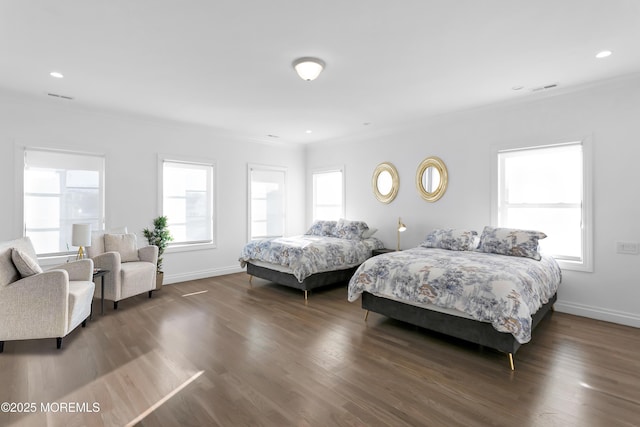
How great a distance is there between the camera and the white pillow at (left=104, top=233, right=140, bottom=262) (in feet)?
14.1

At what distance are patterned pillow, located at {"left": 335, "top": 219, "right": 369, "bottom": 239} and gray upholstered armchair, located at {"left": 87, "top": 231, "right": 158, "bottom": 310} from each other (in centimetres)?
292

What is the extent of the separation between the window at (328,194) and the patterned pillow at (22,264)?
4.70 m

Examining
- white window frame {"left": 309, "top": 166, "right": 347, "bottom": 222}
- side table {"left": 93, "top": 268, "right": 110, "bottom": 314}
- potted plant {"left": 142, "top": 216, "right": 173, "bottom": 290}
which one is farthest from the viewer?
white window frame {"left": 309, "top": 166, "right": 347, "bottom": 222}

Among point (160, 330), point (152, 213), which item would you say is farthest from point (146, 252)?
point (160, 330)

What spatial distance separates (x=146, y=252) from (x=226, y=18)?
3.39 meters

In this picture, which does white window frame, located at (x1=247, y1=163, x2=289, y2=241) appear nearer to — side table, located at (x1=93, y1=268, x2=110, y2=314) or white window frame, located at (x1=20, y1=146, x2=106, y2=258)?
white window frame, located at (x1=20, y1=146, x2=106, y2=258)

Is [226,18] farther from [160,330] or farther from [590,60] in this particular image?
[590,60]

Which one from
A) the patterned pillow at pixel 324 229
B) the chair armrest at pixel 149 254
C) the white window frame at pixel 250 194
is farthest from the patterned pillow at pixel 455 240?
the chair armrest at pixel 149 254

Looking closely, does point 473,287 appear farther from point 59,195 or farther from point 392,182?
point 59,195

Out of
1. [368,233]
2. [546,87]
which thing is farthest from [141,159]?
[546,87]

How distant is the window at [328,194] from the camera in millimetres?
6574

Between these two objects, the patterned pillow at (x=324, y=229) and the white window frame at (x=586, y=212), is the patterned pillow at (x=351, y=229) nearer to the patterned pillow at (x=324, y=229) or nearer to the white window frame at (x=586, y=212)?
the patterned pillow at (x=324, y=229)

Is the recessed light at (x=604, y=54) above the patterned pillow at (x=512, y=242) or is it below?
above

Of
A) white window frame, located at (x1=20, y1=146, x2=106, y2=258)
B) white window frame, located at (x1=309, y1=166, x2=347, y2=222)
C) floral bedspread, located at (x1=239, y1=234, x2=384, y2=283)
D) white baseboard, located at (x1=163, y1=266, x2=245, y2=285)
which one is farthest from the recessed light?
white window frame, located at (x1=20, y1=146, x2=106, y2=258)
